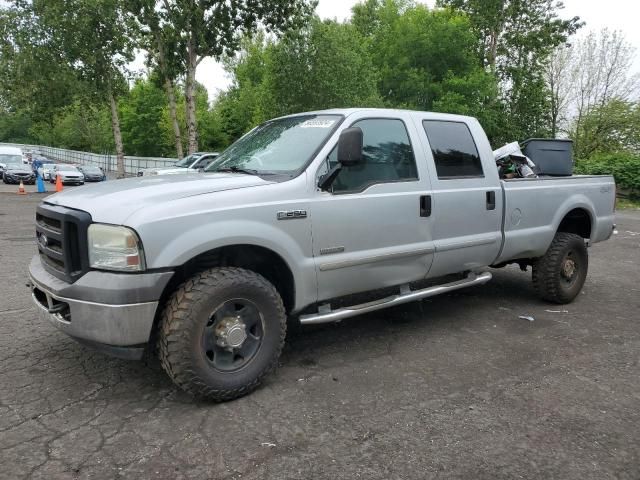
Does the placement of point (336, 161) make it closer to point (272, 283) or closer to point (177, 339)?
point (272, 283)

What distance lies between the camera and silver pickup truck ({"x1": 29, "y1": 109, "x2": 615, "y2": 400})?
283 cm

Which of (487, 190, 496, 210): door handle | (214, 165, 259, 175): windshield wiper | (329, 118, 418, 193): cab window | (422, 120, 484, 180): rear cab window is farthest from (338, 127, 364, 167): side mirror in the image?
(487, 190, 496, 210): door handle

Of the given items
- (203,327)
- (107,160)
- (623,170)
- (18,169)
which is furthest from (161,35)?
(107,160)

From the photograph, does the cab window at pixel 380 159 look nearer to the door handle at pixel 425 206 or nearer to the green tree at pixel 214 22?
the door handle at pixel 425 206

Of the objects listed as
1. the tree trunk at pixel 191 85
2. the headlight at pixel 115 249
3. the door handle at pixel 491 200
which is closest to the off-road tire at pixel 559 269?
the door handle at pixel 491 200

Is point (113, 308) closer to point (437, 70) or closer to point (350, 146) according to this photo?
point (350, 146)

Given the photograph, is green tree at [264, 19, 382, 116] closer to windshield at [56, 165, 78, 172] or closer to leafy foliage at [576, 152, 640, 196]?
leafy foliage at [576, 152, 640, 196]

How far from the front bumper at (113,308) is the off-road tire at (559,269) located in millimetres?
4109

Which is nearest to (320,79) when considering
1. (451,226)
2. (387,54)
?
(387,54)

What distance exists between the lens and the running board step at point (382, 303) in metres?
3.52

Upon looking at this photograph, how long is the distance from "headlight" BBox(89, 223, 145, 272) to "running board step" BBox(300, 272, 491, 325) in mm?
1246

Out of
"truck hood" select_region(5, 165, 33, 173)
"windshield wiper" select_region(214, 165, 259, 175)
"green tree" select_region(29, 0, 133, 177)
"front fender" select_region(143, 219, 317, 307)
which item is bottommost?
"front fender" select_region(143, 219, 317, 307)

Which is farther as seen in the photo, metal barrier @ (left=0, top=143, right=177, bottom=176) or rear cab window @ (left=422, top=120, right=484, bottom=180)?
metal barrier @ (left=0, top=143, right=177, bottom=176)

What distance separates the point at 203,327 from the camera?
2979 millimetres
